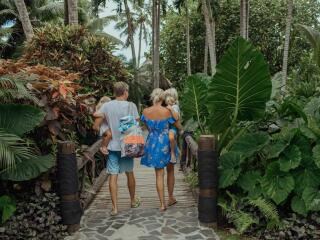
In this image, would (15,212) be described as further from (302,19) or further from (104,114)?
(302,19)

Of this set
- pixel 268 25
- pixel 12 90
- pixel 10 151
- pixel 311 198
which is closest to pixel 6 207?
pixel 10 151

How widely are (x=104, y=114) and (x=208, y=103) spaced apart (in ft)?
4.40

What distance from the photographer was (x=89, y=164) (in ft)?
23.0

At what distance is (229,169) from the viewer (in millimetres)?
5047

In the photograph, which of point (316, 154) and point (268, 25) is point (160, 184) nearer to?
point (316, 154)

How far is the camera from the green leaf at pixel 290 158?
14.9 feet

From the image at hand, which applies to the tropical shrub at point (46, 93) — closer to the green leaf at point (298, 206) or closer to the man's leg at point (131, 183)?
the man's leg at point (131, 183)

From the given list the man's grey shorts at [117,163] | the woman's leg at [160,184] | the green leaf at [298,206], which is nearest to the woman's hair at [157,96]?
the man's grey shorts at [117,163]

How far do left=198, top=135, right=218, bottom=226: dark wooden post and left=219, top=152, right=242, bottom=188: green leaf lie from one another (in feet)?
0.31

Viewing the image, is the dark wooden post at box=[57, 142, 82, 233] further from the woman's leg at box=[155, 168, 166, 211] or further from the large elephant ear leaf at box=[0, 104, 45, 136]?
the woman's leg at box=[155, 168, 166, 211]

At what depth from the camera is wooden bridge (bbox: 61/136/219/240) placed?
4.88 m

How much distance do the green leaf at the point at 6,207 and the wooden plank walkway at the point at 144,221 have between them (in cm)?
84

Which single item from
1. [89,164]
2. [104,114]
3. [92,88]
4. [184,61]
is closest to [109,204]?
[89,164]

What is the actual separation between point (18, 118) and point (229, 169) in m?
2.44
